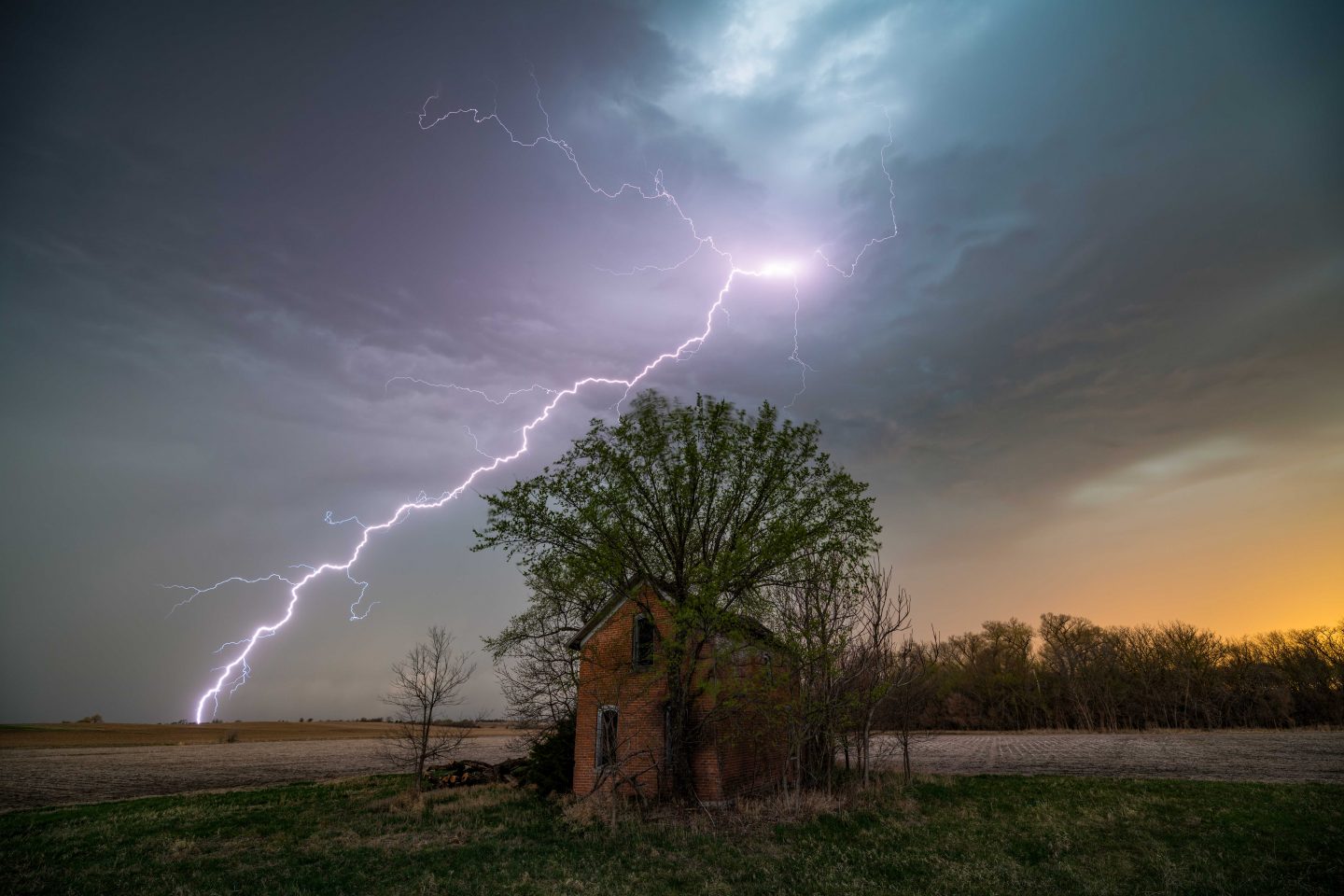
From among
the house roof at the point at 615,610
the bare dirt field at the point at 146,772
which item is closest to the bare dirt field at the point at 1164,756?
the house roof at the point at 615,610

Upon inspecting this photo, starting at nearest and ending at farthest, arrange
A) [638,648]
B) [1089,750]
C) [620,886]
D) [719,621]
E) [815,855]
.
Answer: [620,886]
[815,855]
[719,621]
[638,648]
[1089,750]

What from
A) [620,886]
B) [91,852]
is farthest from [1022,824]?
[91,852]

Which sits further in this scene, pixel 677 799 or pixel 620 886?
pixel 677 799

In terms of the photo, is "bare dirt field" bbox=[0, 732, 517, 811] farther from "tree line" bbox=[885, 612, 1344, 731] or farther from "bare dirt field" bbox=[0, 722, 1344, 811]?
"tree line" bbox=[885, 612, 1344, 731]

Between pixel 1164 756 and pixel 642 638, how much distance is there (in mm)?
29606

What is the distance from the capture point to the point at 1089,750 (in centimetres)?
3541

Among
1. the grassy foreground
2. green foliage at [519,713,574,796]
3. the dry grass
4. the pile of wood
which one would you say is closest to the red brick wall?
green foliage at [519,713,574,796]

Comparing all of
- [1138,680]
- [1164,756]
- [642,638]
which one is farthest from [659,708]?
[1138,680]

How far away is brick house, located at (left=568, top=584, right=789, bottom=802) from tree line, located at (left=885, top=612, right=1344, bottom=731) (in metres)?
35.2

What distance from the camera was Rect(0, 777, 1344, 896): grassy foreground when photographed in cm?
1010

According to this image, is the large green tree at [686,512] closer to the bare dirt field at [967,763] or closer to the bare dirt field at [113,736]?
the bare dirt field at [967,763]

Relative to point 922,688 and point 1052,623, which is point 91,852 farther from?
point 1052,623

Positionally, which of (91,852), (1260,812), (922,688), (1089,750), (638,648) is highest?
(638,648)

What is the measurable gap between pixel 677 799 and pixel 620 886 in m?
7.74
